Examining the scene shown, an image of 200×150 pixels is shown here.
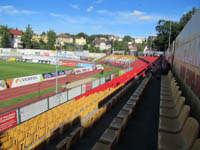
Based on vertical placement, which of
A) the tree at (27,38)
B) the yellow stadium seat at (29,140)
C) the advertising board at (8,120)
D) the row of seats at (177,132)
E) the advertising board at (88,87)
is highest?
the tree at (27,38)

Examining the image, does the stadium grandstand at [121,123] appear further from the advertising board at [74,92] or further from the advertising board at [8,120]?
the advertising board at [74,92]

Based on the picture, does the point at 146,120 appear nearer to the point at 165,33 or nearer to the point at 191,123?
the point at 191,123

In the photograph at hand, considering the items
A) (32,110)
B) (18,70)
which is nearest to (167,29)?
(18,70)

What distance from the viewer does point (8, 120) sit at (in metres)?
7.67

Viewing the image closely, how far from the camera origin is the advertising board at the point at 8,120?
7.36m

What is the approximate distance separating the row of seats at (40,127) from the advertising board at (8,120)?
0.73m

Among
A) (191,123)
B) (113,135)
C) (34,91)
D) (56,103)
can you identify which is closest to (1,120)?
(56,103)

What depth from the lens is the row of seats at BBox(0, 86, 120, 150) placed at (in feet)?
20.3

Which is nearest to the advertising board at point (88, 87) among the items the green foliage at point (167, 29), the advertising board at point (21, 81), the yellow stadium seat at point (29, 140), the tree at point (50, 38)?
the advertising board at point (21, 81)

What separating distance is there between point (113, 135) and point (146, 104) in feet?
17.3

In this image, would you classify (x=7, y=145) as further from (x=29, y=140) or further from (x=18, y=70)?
(x=18, y=70)

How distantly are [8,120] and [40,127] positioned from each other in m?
1.64

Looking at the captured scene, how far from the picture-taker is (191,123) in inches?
138

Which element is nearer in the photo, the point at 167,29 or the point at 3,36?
the point at 167,29
